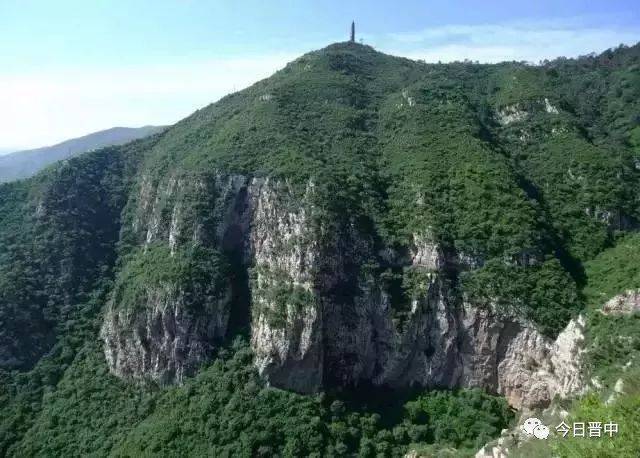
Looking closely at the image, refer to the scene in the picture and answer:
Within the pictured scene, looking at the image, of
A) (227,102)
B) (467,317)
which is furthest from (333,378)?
(227,102)

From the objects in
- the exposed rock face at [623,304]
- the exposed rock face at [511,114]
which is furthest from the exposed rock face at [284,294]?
the exposed rock face at [511,114]

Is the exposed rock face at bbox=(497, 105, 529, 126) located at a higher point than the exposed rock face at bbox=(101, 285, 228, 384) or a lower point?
higher

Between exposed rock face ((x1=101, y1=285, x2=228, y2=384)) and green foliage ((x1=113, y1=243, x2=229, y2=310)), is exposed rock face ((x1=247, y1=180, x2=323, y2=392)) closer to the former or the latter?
green foliage ((x1=113, y1=243, x2=229, y2=310))

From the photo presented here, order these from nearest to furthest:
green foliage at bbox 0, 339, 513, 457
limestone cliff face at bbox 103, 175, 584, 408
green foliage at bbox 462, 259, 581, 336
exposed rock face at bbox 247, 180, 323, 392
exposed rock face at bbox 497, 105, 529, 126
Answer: green foliage at bbox 0, 339, 513, 457
green foliage at bbox 462, 259, 581, 336
limestone cliff face at bbox 103, 175, 584, 408
exposed rock face at bbox 247, 180, 323, 392
exposed rock face at bbox 497, 105, 529, 126

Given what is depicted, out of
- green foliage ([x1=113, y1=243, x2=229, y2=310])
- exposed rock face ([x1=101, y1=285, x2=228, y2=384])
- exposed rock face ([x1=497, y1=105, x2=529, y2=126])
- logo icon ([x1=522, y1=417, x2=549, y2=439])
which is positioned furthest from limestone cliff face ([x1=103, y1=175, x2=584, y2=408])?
exposed rock face ([x1=497, y1=105, x2=529, y2=126])

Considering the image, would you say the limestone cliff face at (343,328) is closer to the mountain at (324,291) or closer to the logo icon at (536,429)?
the mountain at (324,291)
